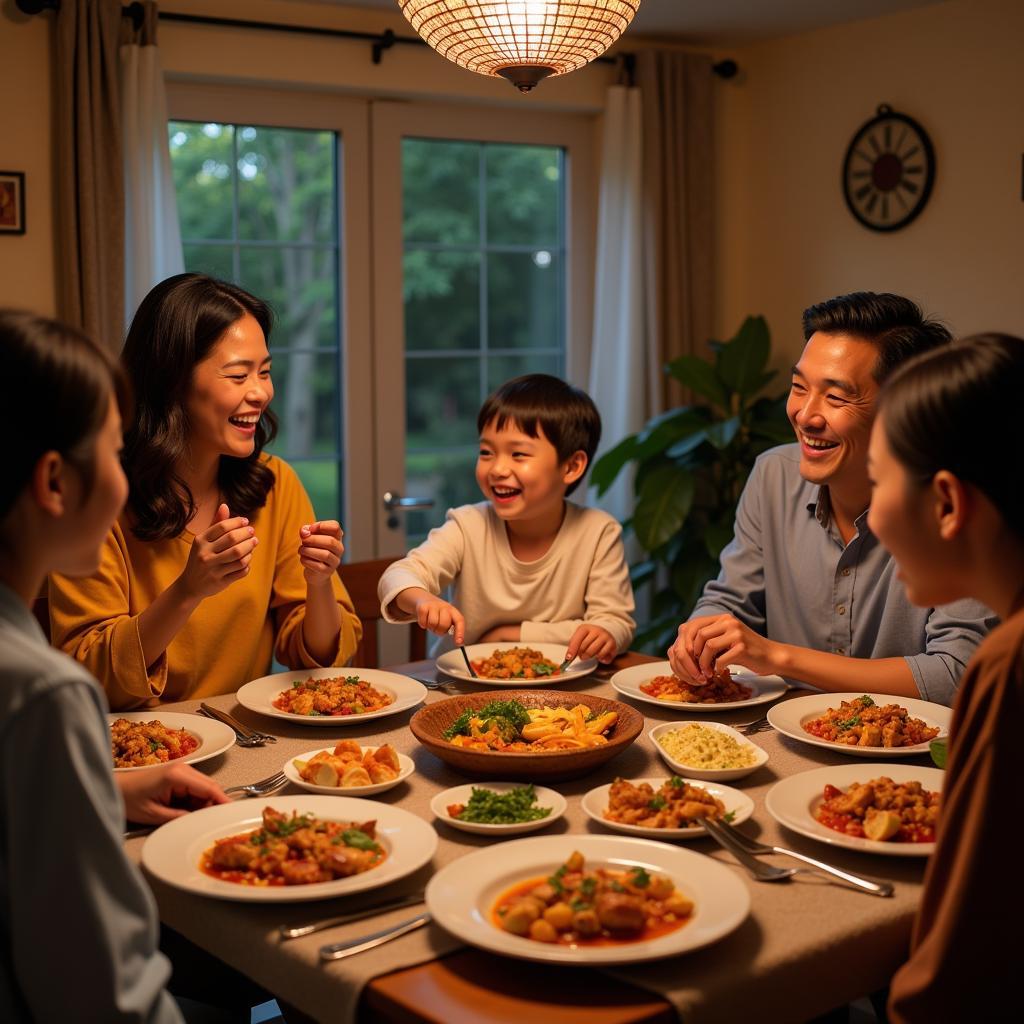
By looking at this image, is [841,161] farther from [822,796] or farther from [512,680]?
[822,796]

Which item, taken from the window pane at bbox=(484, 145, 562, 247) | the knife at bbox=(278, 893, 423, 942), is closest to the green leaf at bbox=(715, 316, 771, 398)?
the window pane at bbox=(484, 145, 562, 247)

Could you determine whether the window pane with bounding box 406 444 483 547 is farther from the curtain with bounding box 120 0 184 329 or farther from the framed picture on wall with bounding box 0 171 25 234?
the framed picture on wall with bounding box 0 171 25 234

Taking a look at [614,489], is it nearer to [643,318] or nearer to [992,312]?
[643,318]

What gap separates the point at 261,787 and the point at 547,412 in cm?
125

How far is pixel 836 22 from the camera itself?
14.9ft

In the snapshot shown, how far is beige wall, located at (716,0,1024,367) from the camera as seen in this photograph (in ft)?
13.4

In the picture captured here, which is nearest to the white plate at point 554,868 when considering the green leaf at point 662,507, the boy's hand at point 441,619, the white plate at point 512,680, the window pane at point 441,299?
the white plate at point 512,680

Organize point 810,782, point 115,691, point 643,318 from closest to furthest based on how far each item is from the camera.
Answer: point 810,782, point 115,691, point 643,318

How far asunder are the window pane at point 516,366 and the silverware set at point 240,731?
9.38 feet

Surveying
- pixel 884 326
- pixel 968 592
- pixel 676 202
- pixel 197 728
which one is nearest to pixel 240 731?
pixel 197 728

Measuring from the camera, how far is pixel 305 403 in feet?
14.5

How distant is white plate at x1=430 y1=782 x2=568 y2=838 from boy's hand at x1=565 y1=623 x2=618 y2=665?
0.65 m

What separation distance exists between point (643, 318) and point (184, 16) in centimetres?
197

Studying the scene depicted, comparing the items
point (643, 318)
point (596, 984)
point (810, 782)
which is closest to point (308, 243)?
point (643, 318)
